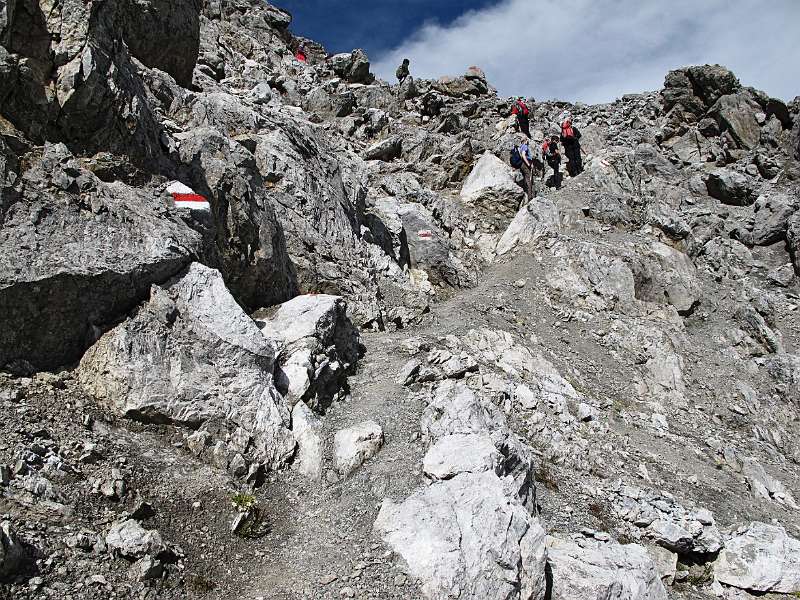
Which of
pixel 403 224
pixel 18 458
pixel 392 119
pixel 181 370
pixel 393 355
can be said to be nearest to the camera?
pixel 18 458

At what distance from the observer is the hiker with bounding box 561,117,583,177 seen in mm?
34625

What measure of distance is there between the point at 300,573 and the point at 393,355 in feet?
29.0

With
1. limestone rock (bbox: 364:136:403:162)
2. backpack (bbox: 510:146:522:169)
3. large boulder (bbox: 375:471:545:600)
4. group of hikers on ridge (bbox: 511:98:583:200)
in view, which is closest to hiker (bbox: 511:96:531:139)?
group of hikers on ridge (bbox: 511:98:583:200)

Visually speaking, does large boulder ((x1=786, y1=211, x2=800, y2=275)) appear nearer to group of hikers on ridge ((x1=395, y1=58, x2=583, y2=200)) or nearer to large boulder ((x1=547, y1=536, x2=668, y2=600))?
group of hikers on ridge ((x1=395, y1=58, x2=583, y2=200))

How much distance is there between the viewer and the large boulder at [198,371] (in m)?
10.2

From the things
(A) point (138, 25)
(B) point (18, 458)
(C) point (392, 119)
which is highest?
(C) point (392, 119)

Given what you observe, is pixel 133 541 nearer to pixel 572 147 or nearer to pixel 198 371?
pixel 198 371

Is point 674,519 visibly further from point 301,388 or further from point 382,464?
point 301,388

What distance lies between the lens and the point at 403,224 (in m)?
29.0

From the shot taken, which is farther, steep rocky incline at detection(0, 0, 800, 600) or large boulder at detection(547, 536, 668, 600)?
large boulder at detection(547, 536, 668, 600)

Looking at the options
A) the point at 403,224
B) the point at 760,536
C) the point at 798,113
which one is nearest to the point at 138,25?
the point at 403,224

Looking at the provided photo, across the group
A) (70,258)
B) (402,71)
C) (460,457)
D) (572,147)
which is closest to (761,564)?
(460,457)

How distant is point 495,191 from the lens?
33.5 metres

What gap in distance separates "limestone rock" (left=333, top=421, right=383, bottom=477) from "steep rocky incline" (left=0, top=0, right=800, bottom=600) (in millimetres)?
76
